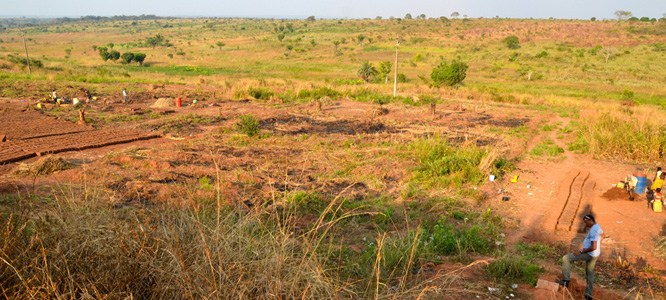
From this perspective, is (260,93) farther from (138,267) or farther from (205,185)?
(138,267)

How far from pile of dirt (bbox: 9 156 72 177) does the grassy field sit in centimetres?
52

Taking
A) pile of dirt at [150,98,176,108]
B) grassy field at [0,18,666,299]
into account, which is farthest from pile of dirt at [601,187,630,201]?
pile of dirt at [150,98,176,108]

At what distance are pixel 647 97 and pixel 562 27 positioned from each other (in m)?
53.3

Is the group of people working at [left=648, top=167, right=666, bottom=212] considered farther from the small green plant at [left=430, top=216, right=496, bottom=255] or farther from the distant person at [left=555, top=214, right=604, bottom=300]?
the distant person at [left=555, top=214, right=604, bottom=300]

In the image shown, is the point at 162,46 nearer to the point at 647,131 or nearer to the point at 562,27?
the point at 562,27

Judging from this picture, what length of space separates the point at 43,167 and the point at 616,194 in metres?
12.0

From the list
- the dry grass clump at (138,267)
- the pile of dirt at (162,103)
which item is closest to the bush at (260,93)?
the pile of dirt at (162,103)

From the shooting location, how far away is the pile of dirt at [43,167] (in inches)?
351

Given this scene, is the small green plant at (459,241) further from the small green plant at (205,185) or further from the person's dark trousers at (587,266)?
the small green plant at (205,185)

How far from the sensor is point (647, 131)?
12.6 m

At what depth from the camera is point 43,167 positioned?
29.6 feet

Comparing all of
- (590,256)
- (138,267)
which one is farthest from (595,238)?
(138,267)

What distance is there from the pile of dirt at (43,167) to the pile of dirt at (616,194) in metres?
11.6

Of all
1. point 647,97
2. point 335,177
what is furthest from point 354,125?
point 647,97
